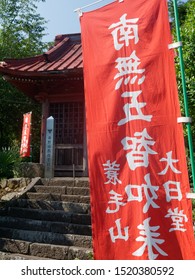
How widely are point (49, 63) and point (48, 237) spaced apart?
5.85 m

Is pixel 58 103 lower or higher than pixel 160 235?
higher

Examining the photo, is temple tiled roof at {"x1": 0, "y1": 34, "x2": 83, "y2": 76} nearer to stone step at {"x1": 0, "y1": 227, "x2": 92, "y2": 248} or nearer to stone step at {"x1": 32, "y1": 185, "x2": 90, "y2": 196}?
stone step at {"x1": 32, "y1": 185, "x2": 90, "y2": 196}

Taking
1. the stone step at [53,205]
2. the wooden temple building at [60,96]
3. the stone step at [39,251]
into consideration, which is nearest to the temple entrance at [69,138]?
the wooden temple building at [60,96]

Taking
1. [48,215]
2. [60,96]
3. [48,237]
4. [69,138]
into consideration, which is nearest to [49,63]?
[60,96]

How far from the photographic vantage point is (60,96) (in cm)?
909

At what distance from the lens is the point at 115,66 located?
124 inches

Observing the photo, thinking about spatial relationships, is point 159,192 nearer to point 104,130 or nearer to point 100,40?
point 104,130

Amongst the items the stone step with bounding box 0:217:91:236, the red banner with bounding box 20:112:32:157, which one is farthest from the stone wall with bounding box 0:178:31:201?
the stone step with bounding box 0:217:91:236

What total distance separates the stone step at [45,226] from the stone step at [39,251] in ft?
1.66

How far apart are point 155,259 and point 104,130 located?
1.44 meters

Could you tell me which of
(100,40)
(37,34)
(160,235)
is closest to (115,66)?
(100,40)

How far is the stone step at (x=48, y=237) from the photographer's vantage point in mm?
4672

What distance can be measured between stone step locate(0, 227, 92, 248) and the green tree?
36.4ft

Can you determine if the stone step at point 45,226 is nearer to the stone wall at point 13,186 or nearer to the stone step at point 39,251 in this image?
the stone step at point 39,251
